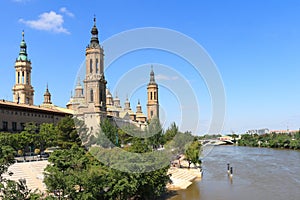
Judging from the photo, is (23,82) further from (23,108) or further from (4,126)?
(4,126)

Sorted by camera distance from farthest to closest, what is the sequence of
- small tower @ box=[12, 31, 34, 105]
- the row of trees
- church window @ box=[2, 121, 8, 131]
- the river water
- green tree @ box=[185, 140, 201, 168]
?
the row of trees → small tower @ box=[12, 31, 34, 105] → green tree @ box=[185, 140, 201, 168] → church window @ box=[2, 121, 8, 131] → the river water

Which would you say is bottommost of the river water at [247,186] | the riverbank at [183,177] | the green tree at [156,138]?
the river water at [247,186]

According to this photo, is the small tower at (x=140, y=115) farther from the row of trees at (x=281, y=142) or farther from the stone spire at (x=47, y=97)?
the row of trees at (x=281, y=142)

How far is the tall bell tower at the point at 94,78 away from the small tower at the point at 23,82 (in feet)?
43.7

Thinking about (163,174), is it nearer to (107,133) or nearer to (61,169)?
(61,169)

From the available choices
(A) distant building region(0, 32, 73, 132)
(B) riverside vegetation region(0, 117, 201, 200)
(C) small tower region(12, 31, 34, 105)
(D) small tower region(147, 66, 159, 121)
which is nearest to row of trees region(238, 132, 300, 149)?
(D) small tower region(147, 66, 159, 121)

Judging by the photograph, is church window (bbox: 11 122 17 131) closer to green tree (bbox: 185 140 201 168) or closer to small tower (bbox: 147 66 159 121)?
green tree (bbox: 185 140 201 168)

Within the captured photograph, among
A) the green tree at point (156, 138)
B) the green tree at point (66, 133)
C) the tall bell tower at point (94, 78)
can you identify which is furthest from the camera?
the tall bell tower at point (94, 78)

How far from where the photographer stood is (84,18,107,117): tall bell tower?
155 ft

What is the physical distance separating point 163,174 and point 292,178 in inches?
660

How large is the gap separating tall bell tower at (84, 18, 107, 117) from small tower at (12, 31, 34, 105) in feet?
43.7

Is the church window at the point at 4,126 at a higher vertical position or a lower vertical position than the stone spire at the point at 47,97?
lower

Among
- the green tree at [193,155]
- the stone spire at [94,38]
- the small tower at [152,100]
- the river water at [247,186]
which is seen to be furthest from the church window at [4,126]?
the small tower at [152,100]

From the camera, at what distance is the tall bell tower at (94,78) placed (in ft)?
155
